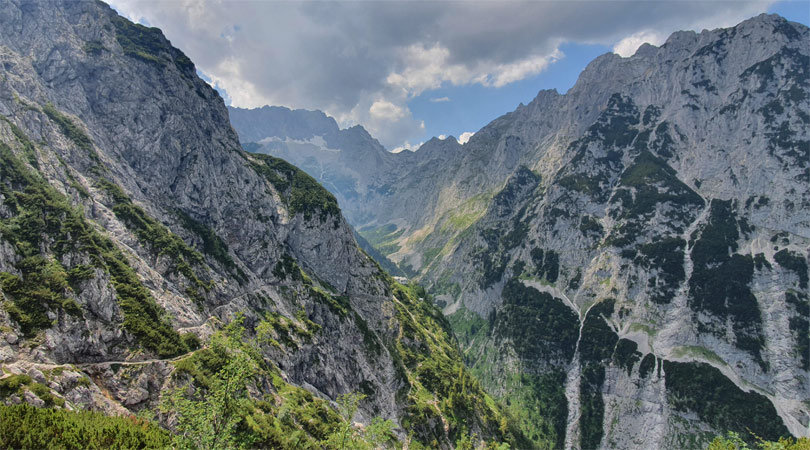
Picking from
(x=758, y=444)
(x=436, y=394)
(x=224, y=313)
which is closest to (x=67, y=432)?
(x=758, y=444)

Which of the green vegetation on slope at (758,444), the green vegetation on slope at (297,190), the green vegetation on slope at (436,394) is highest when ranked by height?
the green vegetation on slope at (297,190)

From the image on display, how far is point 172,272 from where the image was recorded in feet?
261

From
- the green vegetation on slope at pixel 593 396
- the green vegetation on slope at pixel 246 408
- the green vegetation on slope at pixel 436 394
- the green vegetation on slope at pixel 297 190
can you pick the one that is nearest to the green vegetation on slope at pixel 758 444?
the green vegetation on slope at pixel 246 408

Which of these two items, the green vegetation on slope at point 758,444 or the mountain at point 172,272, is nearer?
the green vegetation on slope at point 758,444

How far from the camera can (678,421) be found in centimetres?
16112

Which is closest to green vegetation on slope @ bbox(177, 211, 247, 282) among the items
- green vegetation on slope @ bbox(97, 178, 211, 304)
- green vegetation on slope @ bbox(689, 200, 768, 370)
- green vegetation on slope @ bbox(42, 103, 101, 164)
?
green vegetation on slope @ bbox(97, 178, 211, 304)

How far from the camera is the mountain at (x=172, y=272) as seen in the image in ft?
147

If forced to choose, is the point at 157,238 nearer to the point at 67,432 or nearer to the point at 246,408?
the point at 67,432

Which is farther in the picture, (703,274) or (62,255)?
(703,274)

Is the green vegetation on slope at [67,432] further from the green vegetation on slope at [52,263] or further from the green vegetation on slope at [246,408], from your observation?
the green vegetation on slope at [52,263]

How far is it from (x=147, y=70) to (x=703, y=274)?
279 meters

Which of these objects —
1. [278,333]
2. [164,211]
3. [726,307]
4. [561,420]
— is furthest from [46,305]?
[726,307]

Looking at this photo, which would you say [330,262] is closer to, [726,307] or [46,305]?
[46,305]

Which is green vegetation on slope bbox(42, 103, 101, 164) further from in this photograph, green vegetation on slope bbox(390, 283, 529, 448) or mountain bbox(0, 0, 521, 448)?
green vegetation on slope bbox(390, 283, 529, 448)
